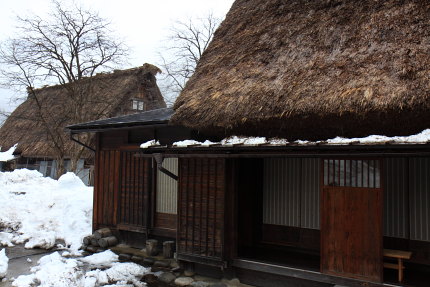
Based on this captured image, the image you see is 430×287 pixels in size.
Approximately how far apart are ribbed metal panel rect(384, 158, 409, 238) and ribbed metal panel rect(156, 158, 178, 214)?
438 cm

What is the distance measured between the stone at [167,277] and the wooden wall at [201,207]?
1.29 ft

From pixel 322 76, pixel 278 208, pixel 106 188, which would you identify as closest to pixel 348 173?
pixel 322 76

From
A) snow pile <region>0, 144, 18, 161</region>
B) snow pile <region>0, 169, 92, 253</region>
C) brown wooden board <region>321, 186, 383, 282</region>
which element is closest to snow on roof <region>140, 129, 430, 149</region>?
brown wooden board <region>321, 186, 383, 282</region>

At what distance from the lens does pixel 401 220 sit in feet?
19.6

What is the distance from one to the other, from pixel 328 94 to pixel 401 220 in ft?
8.45

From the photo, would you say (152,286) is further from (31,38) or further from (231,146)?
(31,38)

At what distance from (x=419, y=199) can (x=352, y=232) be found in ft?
5.13

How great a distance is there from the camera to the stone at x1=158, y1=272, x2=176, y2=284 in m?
6.40

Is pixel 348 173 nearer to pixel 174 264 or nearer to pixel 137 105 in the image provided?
pixel 174 264

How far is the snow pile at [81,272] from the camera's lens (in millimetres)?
6105

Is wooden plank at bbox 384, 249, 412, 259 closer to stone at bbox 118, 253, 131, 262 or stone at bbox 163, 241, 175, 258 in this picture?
stone at bbox 163, 241, 175, 258

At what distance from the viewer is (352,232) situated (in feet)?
17.0

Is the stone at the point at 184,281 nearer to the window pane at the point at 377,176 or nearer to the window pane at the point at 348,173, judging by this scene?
the window pane at the point at 348,173

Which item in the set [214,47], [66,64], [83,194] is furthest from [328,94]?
[66,64]
